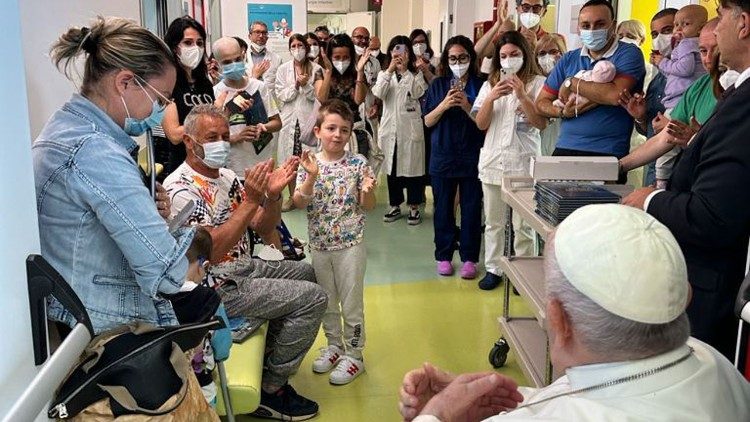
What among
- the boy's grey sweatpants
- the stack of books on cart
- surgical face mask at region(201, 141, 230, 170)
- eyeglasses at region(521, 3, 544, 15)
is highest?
eyeglasses at region(521, 3, 544, 15)

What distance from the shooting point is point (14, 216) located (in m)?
1.07

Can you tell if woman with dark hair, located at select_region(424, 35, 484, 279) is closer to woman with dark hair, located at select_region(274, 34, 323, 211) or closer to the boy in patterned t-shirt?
the boy in patterned t-shirt

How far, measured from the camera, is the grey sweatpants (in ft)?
8.45

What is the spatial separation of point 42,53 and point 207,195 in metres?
0.91

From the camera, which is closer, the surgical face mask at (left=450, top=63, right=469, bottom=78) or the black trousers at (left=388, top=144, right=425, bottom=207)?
the surgical face mask at (left=450, top=63, right=469, bottom=78)

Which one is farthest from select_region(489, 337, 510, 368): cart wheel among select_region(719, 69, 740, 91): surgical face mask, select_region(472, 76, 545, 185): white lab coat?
select_region(719, 69, 740, 91): surgical face mask

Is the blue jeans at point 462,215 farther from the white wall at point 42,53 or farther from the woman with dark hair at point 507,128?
the white wall at point 42,53

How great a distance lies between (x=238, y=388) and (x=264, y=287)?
0.46 metres

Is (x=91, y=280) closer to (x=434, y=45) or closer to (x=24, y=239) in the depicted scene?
(x=24, y=239)

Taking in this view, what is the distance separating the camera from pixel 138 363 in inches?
53.4

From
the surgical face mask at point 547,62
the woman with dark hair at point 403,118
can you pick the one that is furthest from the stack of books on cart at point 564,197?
the woman with dark hair at point 403,118

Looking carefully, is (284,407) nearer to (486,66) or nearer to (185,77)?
(185,77)

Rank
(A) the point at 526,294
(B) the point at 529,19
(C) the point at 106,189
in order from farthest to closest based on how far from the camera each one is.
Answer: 1. (B) the point at 529,19
2. (A) the point at 526,294
3. (C) the point at 106,189

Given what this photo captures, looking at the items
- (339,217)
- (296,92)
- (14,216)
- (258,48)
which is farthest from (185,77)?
(258,48)
